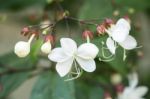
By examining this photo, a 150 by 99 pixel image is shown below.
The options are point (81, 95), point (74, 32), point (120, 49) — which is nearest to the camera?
point (120, 49)

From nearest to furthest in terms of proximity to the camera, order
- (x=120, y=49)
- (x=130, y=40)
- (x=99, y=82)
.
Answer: (x=130, y=40)
(x=120, y=49)
(x=99, y=82)

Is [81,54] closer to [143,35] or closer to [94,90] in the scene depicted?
[94,90]

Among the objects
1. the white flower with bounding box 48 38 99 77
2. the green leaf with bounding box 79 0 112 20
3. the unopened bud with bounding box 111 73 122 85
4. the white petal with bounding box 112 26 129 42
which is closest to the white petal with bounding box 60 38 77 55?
the white flower with bounding box 48 38 99 77

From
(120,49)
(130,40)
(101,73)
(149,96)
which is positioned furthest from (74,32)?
(130,40)

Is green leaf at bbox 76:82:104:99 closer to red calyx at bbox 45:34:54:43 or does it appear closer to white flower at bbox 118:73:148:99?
white flower at bbox 118:73:148:99

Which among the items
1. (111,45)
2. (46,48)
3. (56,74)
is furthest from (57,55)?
(56,74)

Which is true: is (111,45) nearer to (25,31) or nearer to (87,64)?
(87,64)

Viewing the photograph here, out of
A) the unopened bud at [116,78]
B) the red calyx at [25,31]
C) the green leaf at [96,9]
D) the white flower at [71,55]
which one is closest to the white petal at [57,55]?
the white flower at [71,55]
